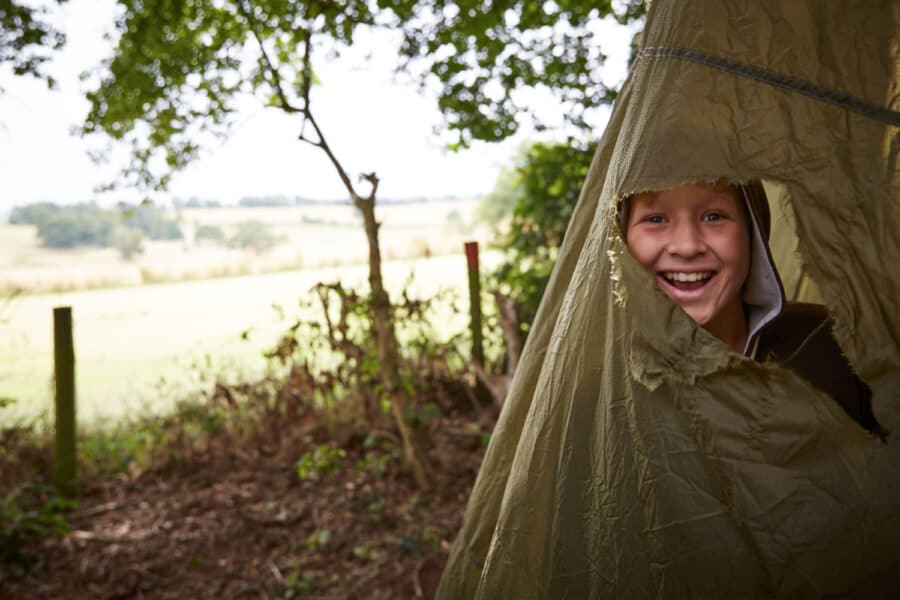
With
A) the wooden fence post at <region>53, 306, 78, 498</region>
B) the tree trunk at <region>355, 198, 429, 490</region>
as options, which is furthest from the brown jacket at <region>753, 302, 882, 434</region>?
the wooden fence post at <region>53, 306, 78, 498</region>

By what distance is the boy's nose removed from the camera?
163 centimetres

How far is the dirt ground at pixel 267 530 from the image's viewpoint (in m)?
3.87

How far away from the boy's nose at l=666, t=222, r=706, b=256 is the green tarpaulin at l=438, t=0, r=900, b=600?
0.19m

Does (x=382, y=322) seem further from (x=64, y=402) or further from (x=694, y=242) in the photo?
(x=694, y=242)

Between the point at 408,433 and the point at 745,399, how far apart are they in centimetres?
339

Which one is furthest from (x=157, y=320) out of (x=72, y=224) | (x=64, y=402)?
(x=64, y=402)

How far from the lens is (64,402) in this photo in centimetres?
507

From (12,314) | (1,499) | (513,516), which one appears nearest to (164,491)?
(1,499)

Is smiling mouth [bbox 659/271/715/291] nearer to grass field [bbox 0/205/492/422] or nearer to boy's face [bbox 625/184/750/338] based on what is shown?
boy's face [bbox 625/184/750/338]

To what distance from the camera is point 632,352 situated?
4.80 feet

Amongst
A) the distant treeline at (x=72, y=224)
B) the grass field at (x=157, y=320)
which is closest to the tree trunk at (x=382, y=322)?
the grass field at (x=157, y=320)

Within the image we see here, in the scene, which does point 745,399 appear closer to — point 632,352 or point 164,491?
point 632,352

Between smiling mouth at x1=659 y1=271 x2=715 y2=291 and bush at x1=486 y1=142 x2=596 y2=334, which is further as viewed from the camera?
bush at x1=486 y1=142 x2=596 y2=334

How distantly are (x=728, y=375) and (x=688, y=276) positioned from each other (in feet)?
1.18
